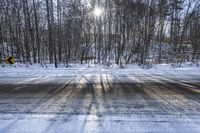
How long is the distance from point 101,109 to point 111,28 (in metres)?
22.0

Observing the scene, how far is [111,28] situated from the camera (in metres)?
26.5

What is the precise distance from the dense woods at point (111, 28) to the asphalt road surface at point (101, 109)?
1360 centimetres

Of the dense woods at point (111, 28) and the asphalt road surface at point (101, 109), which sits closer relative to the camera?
the asphalt road surface at point (101, 109)

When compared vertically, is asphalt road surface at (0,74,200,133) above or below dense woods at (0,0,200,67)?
→ below

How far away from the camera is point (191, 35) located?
24.2m

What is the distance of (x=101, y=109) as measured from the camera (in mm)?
5484

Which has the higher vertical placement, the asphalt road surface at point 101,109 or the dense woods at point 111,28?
the dense woods at point 111,28

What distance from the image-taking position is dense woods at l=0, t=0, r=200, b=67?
73.8 feet

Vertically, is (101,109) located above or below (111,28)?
below

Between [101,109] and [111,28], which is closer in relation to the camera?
[101,109]

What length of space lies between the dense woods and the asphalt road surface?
13.6 metres

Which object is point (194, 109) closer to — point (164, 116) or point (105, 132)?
point (164, 116)

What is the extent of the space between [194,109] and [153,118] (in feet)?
4.67

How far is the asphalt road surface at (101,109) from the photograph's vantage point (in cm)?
438
